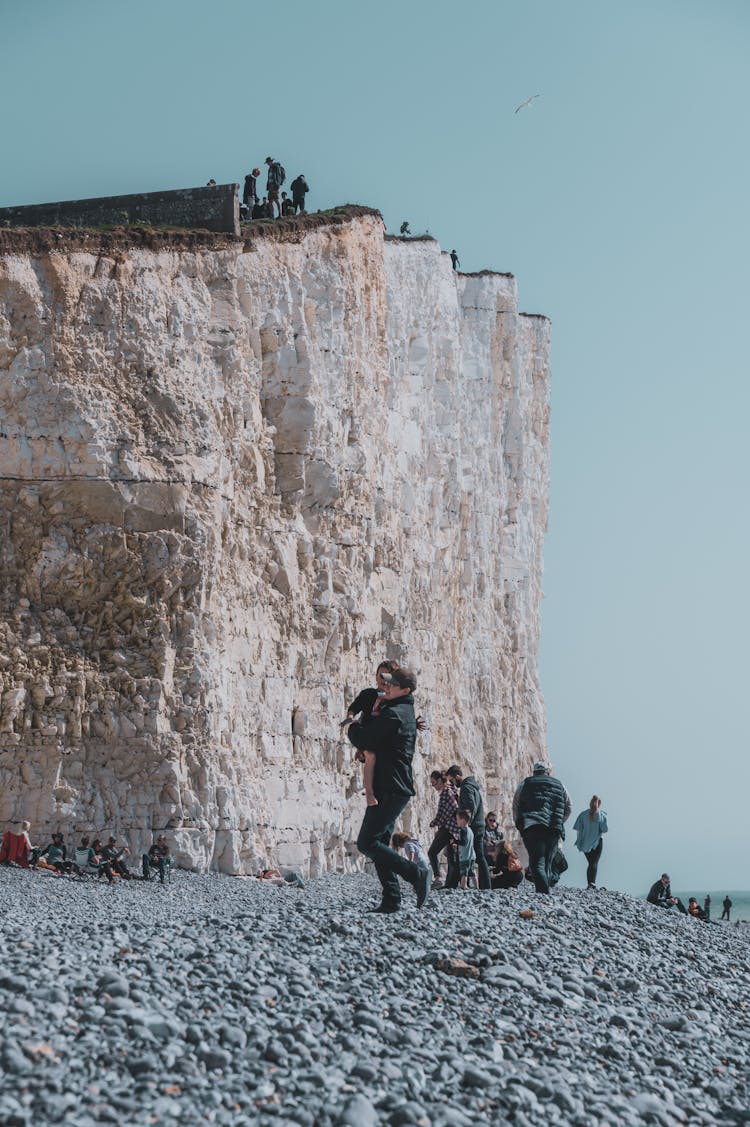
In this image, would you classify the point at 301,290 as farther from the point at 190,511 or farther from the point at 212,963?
the point at 212,963

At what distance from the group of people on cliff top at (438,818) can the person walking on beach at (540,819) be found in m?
0.01

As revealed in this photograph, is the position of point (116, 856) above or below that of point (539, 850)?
below

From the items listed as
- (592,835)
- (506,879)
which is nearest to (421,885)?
(506,879)

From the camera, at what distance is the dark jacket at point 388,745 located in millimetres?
10875

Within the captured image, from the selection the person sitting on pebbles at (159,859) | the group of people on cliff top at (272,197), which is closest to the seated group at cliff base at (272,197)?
the group of people on cliff top at (272,197)

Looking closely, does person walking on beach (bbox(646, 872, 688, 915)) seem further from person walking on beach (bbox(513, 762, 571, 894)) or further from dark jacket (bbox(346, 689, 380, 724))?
dark jacket (bbox(346, 689, 380, 724))

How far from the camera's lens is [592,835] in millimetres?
19812

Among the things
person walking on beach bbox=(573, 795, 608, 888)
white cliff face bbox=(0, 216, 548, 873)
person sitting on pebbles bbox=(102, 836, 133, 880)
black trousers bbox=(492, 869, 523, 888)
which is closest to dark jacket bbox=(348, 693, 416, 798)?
black trousers bbox=(492, 869, 523, 888)

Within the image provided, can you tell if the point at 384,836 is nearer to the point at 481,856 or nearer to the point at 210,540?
the point at 481,856

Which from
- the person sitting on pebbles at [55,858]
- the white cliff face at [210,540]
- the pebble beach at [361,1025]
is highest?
the white cliff face at [210,540]

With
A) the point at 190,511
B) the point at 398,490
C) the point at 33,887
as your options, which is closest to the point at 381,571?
the point at 398,490

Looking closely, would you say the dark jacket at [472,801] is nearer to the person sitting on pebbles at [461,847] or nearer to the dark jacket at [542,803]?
the person sitting on pebbles at [461,847]

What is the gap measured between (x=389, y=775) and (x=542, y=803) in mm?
4904

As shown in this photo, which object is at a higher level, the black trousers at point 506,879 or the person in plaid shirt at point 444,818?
the person in plaid shirt at point 444,818
